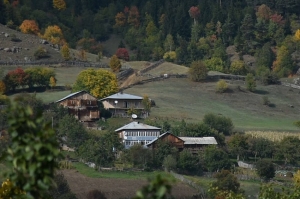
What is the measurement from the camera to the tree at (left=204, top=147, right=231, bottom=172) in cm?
7200

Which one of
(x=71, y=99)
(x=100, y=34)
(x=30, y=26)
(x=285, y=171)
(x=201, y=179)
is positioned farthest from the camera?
(x=100, y=34)

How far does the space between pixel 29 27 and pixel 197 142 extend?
173ft

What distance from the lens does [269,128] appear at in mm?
86875

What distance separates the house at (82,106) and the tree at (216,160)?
44.7 feet

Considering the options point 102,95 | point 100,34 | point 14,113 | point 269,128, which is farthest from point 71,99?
point 14,113

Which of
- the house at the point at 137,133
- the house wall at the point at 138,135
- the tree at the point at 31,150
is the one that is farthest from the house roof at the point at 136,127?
the tree at the point at 31,150

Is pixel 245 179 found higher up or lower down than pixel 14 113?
lower down

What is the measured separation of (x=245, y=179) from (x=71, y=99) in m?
20.5

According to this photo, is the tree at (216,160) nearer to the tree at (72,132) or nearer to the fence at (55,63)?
the tree at (72,132)

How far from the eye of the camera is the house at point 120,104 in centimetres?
8731

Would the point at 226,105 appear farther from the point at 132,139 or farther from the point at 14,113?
the point at 14,113

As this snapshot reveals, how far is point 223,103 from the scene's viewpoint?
319 ft

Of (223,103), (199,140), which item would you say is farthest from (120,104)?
(223,103)

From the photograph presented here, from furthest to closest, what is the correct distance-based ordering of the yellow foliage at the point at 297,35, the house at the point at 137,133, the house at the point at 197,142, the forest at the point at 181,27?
the yellow foliage at the point at 297,35
the forest at the point at 181,27
the house at the point at 137,133
the house at the point at 197,142
